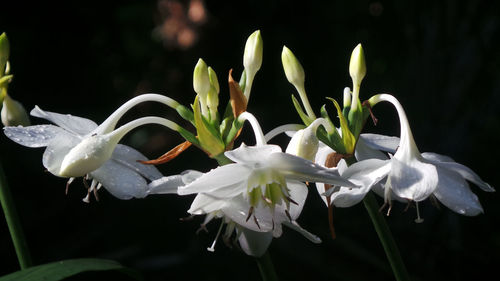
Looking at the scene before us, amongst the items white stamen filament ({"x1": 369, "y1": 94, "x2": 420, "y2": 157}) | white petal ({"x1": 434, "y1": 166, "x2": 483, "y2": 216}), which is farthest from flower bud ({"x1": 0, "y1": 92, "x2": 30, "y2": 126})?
white petal ({"x1": 434, "y1": 166, "x2": 483, "y2": 216})

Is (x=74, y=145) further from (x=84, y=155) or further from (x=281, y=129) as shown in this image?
(x=281, y=129)

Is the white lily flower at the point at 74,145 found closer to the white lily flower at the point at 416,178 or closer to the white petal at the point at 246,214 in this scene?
the white petal at the point at 246,214

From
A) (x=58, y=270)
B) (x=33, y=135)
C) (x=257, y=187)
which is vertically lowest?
(x=58, y=270)

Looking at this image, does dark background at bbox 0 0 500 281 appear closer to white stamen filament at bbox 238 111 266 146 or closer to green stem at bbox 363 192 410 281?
green stem at bbox 363 192 410 281

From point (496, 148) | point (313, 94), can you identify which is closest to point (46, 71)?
point (313, 94)

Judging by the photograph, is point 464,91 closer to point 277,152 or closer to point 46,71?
point 46,71

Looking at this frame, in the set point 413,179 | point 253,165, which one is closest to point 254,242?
point 253,165
